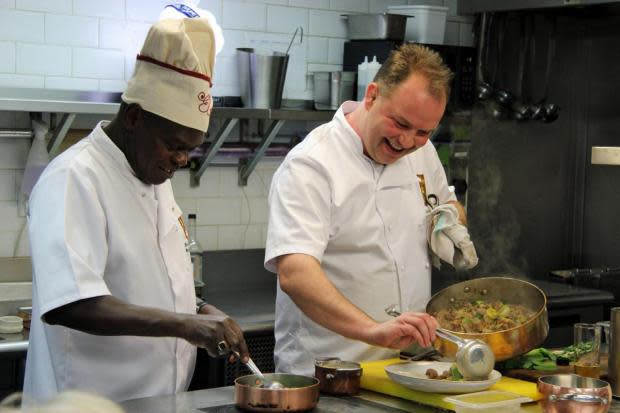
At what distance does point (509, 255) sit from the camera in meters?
6.08

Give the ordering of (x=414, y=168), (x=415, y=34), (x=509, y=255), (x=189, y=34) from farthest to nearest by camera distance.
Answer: (x=509, y=255)
(x=415, y=34)
(x=414, y=168)
(x=189, y=34)

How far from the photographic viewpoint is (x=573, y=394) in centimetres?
262

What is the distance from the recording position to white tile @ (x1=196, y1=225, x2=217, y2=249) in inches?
204

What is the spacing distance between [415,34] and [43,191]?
3.42 meters

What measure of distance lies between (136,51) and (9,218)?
37.0 inches

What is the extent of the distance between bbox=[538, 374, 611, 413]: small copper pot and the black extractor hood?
284 cm

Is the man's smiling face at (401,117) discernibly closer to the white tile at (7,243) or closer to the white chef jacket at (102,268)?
the white chef jacket at (102,268)

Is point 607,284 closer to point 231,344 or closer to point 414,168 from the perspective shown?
point 414,168

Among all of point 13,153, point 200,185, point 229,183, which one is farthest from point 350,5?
point 13,153

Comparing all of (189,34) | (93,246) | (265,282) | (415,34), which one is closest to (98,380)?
(93,246)

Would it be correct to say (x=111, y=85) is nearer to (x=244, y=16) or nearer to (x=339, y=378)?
(x=244, y=16)

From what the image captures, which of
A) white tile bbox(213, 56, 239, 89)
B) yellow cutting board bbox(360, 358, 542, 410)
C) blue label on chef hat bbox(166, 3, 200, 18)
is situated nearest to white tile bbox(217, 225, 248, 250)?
white tile bbox(213, 56, 239, 89)

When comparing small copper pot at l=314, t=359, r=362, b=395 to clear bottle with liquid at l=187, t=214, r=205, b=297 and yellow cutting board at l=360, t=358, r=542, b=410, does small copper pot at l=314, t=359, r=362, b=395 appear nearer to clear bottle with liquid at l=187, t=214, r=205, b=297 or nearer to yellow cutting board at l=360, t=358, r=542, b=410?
yellow cutting board at l=360, t=358, r=542, b=410

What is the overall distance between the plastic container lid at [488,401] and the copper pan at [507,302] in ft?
0.81
